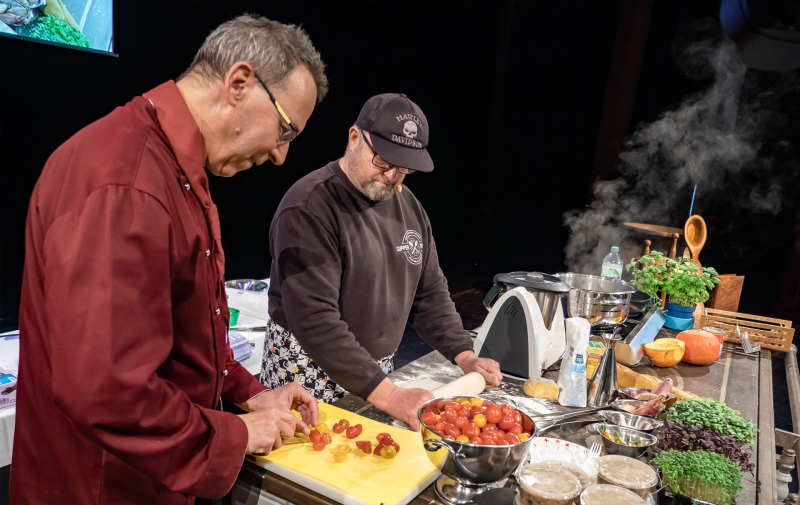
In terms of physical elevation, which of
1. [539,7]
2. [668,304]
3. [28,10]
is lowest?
[668,304]

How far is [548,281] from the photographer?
211 centimetres

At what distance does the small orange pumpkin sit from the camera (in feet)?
7.68

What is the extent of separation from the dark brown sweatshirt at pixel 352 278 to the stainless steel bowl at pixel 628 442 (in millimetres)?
670

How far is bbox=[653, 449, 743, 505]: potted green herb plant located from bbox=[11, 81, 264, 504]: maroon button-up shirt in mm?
966

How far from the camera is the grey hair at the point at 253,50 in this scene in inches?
41.2

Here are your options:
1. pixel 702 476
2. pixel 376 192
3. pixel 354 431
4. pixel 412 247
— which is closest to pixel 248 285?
pixel 412 247

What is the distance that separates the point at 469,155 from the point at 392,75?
2521 millimetres

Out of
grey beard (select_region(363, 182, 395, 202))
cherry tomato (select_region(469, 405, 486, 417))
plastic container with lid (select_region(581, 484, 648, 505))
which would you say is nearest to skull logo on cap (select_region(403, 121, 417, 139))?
grey beard (select_region(363, 182, 395, 202))

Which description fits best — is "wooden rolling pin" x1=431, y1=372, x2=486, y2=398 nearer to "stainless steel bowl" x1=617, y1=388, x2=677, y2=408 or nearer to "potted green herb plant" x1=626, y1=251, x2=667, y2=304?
"stainless steel bowl" x1=617, y1=388, x2=677, y2=408

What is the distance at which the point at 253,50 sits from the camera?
105 cm

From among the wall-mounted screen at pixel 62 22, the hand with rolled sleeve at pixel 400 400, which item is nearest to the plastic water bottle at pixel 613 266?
the hand with rolled sleeve at pixel 400 400

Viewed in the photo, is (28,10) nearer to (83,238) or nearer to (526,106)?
(83,238)

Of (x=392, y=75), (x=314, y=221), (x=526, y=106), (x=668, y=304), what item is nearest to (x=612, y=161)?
(x=526, y=106)

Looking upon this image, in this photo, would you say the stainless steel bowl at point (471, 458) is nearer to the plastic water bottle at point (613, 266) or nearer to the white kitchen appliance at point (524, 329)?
the white kitchen appliance at point (524, 329)
